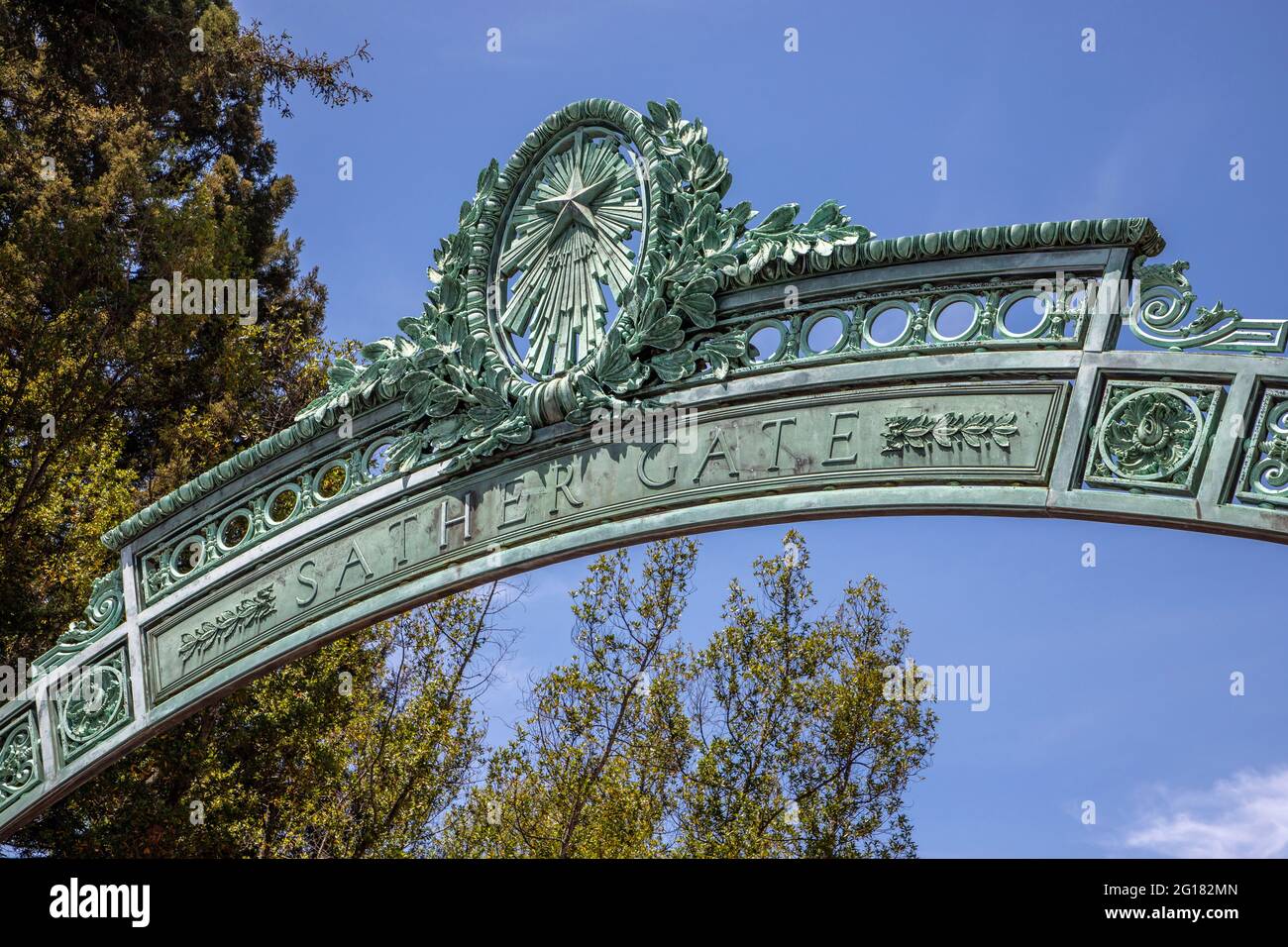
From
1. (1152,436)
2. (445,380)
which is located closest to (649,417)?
(445,380)

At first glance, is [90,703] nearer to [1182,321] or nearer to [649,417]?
[649,417]

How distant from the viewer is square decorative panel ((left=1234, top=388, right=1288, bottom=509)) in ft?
14.2

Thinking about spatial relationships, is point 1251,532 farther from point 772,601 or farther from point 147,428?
point 147,428

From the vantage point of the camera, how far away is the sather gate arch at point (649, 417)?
4.61 metres

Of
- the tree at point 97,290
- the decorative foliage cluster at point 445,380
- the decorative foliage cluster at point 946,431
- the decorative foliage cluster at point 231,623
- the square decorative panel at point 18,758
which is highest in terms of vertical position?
the tree at point 97,290

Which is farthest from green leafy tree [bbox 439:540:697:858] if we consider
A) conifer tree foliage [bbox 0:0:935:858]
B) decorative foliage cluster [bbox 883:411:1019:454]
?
decorative foliage cluster [bbox 883:411:1019:454]

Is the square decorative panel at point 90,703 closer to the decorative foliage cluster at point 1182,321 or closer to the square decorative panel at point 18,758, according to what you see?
the square decorative panel at point 18,758

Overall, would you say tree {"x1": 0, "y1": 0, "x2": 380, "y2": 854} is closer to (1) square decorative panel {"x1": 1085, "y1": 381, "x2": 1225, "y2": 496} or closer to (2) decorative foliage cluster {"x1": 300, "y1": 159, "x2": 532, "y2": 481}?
(2) decorative foliage cluster {"x1": 300, "y1": 159, "x2": 532, "y2": 481}

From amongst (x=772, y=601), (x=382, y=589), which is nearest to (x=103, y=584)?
(x=382, y=589)

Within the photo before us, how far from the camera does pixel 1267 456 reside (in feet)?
14.3

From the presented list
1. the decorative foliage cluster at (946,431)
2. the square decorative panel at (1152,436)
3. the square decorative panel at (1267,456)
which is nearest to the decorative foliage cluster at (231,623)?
the decorative foliage cluster at (946,431)

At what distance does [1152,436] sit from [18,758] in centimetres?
511

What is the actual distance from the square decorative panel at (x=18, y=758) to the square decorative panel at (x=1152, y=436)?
4778mm

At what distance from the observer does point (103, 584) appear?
6.76 meters
